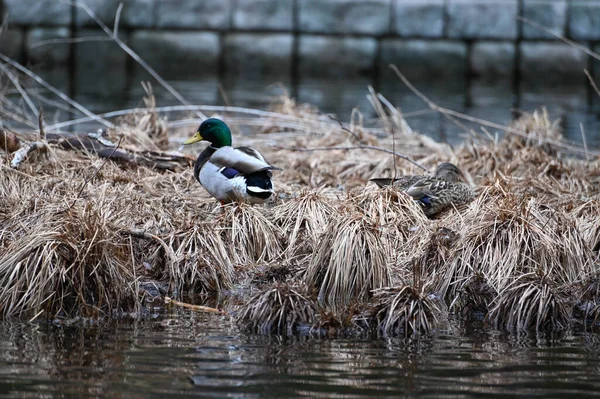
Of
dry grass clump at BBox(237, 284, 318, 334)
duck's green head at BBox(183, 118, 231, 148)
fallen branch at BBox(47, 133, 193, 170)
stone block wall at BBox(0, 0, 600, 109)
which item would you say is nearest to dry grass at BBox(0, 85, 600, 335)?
dry grass clump at BBox(237, 284, 318, 334)

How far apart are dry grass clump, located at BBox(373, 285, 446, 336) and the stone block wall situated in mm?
13414

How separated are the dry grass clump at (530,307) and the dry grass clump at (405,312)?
39cm

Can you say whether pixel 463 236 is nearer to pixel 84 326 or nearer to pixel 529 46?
pixel 84 326

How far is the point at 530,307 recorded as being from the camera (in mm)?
5539

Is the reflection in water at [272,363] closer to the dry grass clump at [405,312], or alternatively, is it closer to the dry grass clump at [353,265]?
the dry grass clump at [405,312]

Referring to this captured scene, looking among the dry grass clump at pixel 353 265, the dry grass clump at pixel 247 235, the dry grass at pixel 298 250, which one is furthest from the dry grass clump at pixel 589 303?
the dry grass clump at pixel 247 235

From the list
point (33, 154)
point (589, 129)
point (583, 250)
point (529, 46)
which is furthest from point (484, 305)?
point (529, 46)

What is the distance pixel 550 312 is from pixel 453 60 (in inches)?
570

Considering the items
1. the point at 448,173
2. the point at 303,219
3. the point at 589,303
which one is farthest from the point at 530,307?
the point at 448,173

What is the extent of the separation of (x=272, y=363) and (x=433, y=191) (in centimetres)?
303

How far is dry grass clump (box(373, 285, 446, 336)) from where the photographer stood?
17.5 ft

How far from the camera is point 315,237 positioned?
664 cm

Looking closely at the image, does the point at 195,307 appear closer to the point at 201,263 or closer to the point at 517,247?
the point at 201,263

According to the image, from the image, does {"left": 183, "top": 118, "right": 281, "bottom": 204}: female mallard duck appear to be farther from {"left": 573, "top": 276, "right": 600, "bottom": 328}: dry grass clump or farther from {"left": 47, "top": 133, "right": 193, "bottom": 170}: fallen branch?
{"left": 573, "top": 276, "right": 600, "bottom": 328}: dry grass clump
